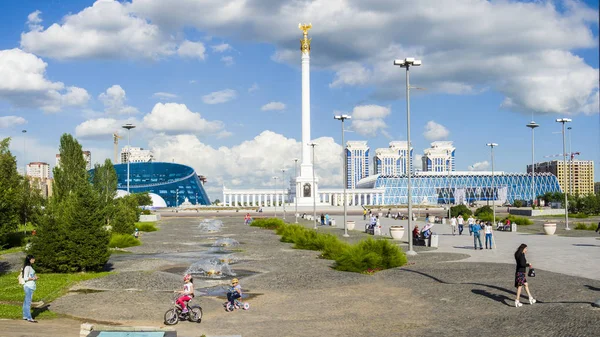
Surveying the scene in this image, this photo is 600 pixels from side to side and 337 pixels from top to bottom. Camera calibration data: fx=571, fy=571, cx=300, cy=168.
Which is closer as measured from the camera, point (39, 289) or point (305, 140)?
point (39, 289)

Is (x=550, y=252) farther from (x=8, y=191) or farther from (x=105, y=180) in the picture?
(x=105, y=180)

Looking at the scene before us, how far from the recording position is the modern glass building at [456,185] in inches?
7047

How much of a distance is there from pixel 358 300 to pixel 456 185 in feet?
582

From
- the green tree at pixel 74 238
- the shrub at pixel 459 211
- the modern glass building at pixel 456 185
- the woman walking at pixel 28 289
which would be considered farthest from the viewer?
the modern glass building at pixel 456 185

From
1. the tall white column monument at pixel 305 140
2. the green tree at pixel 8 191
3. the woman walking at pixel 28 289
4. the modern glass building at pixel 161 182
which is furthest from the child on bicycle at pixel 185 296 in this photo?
the modern glass building at pixel 161 182

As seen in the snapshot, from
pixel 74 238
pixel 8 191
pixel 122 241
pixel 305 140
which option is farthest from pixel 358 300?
pixel 305 140

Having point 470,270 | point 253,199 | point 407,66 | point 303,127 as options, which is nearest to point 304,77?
point 303,127

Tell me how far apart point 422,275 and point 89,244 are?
13181 mm

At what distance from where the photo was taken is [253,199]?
177m

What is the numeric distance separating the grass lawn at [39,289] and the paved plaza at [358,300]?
59 cm

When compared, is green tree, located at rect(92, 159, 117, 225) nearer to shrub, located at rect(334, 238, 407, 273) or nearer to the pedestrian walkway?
the pedestrian walkway

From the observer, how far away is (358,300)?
1680 centimetres

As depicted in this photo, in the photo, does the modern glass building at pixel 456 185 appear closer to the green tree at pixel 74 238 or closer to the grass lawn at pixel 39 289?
the green tree at pixel 74 238

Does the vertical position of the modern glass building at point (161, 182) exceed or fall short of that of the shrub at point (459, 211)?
it exceeds it
